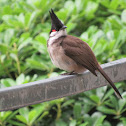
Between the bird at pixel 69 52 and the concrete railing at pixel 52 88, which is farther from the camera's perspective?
the bird at pixel 69 52

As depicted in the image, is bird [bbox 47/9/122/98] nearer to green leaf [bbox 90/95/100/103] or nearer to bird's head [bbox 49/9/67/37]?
bird's head [bbox 49/9/67/37]

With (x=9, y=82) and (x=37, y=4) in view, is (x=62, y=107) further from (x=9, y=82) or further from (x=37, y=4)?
(x=37, y=4)

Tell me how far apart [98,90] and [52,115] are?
0.46 meters

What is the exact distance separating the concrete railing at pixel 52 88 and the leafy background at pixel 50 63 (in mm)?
609

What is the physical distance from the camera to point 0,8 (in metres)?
4.02

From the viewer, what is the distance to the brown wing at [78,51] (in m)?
2.45

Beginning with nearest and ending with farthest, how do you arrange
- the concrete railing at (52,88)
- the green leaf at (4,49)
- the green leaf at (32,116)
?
the concrete railing at (52,88)
the green leaf at (32,116)
the green leaf at (4,49)

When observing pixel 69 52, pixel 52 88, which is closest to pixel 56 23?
pixel 69 52

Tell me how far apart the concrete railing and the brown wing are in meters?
0.26

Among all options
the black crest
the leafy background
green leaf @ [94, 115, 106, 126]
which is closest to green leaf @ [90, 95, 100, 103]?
the leafy background

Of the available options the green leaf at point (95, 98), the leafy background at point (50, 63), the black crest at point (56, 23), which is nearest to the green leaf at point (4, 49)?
the leafy background at point (50, 63)

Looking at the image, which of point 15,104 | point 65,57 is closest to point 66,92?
point 15,104

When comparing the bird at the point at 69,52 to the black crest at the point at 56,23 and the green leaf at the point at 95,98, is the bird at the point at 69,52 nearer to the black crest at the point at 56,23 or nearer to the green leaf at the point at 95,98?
the black crest at the point at 56,23

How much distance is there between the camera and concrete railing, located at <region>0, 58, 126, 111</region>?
1726 millimetres
